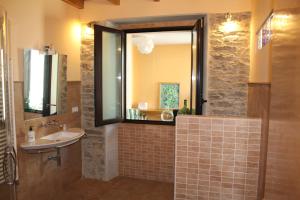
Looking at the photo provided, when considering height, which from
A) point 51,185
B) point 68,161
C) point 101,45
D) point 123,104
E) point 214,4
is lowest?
point 51,185

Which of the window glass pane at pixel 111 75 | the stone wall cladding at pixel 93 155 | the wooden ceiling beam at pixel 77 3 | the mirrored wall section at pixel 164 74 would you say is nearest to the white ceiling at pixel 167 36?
the mirrored wall section at pixel 164 74

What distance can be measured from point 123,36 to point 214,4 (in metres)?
1.45

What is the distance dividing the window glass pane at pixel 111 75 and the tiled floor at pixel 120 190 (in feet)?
3.31

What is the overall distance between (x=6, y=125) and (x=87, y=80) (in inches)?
66.5

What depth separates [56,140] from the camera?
2.79 meters

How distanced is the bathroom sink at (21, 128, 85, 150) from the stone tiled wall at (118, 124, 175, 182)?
0.92 metres

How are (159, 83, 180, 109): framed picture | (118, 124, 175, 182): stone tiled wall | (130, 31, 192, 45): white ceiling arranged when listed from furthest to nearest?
→ (159, 83, 180, 109): framed picture, (130, 31, 192, 45): white ceiling, (118, 124, 175, 182): stone tiled wall

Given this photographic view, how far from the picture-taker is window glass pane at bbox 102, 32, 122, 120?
357 cm

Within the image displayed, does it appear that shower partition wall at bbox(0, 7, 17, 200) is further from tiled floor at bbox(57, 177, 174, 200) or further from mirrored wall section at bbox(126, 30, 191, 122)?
mirrored wall section at bbox(126, 30, 191, 122)

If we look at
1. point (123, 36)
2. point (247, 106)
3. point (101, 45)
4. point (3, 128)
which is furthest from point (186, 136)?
point (123, 36)

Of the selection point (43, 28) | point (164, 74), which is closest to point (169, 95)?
point (164, 74)

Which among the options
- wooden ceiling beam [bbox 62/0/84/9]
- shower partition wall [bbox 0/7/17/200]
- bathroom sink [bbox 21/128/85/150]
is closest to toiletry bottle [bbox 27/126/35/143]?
bathroom sink [bbox 21/128/85/150]

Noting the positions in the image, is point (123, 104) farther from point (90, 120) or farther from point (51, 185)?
point (51, 185)

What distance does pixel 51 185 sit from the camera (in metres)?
3.13
